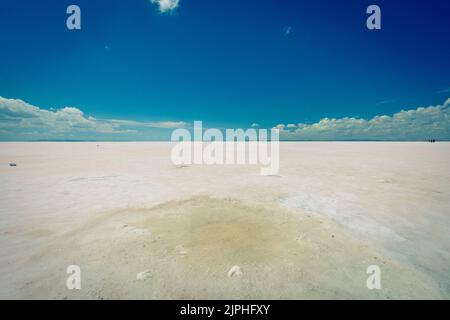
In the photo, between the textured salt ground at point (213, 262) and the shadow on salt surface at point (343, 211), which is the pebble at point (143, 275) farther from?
the shadow on salt surface at point (343, 211)

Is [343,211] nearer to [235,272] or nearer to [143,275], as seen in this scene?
[235,272]

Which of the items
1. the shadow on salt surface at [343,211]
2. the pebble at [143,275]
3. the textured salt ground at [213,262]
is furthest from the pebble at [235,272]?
the shadow on salt surface at [343,211]

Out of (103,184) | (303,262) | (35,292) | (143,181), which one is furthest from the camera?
(143,181)

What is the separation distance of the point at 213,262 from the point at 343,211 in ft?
15.2

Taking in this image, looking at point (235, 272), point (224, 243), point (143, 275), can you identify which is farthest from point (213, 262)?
point (143, 275)

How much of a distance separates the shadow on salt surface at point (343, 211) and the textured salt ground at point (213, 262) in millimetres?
568

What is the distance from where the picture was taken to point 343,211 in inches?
257

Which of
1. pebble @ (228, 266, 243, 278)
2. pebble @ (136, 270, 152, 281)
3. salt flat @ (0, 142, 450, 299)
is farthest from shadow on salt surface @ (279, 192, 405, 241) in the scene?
pebble @ (136, 270, 152, 281)

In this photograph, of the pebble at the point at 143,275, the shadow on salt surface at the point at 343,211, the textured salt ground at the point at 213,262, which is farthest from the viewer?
the shadow on salt surface at the point at 343,211

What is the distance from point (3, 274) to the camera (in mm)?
3586

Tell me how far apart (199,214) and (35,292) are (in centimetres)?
372

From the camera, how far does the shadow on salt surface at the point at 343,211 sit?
5176 mm
